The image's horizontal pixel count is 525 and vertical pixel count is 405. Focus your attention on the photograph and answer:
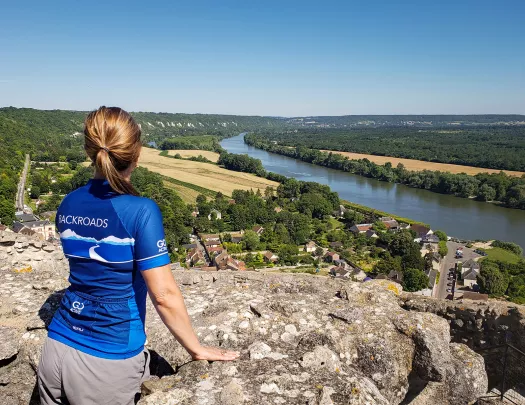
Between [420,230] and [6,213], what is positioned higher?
[6,213]

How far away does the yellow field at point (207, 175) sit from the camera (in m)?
69.5

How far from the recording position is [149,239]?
2.08 m

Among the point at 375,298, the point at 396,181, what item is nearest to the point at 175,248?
the point at 375,298

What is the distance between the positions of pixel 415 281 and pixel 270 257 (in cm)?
1299

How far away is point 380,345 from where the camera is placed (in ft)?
12.5

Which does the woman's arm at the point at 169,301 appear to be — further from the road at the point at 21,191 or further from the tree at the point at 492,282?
the road at the point at 21,191

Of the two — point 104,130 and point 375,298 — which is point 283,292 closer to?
point 375,298

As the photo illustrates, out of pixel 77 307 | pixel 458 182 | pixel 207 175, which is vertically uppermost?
pixel 77 307

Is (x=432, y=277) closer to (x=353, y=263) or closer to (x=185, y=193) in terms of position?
(x=353, y=263)

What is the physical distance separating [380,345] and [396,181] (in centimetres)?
8011

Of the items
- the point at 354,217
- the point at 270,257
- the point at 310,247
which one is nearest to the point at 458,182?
the point at 354,217

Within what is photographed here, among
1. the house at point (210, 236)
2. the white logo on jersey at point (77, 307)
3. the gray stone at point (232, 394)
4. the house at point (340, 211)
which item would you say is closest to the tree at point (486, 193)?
the house at point (340, 211)

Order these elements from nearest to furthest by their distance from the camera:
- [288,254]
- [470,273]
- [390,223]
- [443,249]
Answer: [470,273]
[288,254]
[443,249]
[390,223]

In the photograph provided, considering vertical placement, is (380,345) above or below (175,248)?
above
